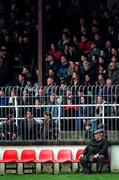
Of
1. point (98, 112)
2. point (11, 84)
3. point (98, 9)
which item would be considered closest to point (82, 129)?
point (98, 112)

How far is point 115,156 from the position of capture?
23.0 meters

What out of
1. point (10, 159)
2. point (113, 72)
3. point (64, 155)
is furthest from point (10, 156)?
point (113, 72)

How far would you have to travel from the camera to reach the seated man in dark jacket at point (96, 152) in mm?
22491

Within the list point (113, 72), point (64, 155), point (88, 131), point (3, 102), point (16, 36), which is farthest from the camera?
point (16, 36)

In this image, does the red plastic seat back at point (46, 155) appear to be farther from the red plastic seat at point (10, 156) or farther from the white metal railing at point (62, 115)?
the red plastic seat at point (10, 156)

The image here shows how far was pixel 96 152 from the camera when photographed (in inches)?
894

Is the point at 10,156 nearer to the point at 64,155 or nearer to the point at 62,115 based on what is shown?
the point at 64,155

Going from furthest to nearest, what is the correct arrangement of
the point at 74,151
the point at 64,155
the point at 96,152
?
the point at 74,151, the point at 64,155, the point at 96,152

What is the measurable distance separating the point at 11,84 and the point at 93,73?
123 inches

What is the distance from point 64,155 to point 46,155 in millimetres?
516

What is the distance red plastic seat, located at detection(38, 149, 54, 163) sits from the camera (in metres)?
22.9

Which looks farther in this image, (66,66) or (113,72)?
(66,66)

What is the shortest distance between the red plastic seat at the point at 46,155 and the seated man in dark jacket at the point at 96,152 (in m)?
0.95

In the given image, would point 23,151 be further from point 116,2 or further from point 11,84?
point 116,2
